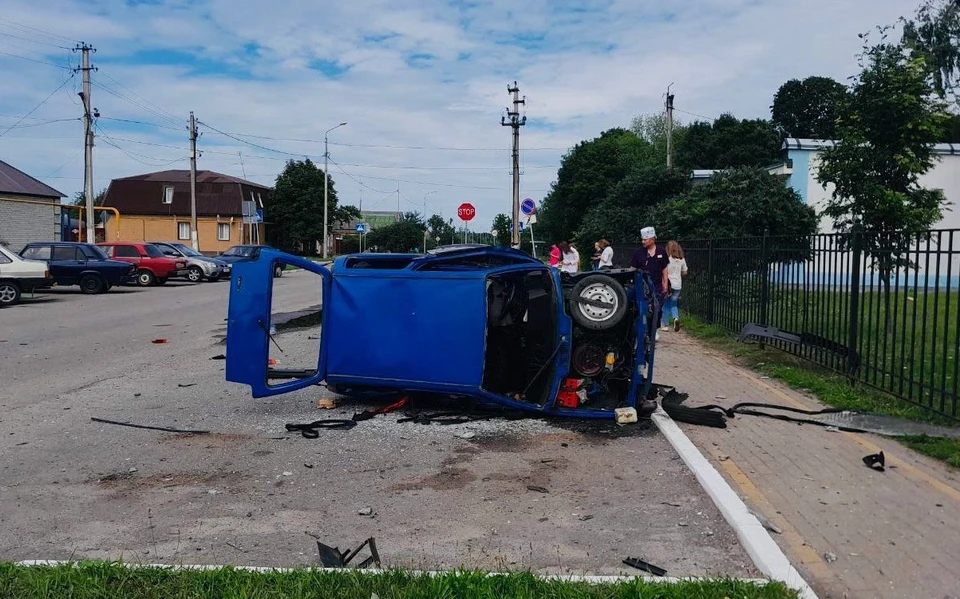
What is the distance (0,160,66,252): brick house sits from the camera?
131 ft

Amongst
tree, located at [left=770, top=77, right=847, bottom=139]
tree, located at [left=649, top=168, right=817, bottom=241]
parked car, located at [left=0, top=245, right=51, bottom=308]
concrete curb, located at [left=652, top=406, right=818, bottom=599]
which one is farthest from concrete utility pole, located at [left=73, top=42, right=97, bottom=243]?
tree, located at [left=770, top=77, right=847, bottom=139]

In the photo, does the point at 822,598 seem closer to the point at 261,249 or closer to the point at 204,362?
the point at 261,249

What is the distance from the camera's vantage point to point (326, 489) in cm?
571

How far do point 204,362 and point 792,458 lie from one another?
26.7ft

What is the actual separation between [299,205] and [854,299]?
222ft

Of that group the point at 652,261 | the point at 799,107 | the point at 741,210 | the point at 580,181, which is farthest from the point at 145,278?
the point at 799,107

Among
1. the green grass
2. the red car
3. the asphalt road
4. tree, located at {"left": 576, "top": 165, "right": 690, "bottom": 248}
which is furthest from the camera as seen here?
tree, located at {"left": 576, "top": 165, "right": 690, "bottom": 248}

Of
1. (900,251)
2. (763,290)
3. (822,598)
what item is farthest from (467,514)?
(763,290)

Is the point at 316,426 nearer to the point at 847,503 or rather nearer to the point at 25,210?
the point at 847,503

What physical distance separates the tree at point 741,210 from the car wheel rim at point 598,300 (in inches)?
541

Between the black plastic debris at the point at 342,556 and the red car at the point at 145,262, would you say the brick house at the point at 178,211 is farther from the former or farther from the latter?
the black plastic debris at the point at 342,556

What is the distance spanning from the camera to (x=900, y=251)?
7.99m

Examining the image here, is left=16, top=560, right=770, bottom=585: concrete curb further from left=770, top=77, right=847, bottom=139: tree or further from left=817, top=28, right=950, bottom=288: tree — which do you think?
left=770, top=77, right=847, bottom=139: tree

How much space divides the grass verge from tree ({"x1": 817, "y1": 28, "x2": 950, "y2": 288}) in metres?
4.33
